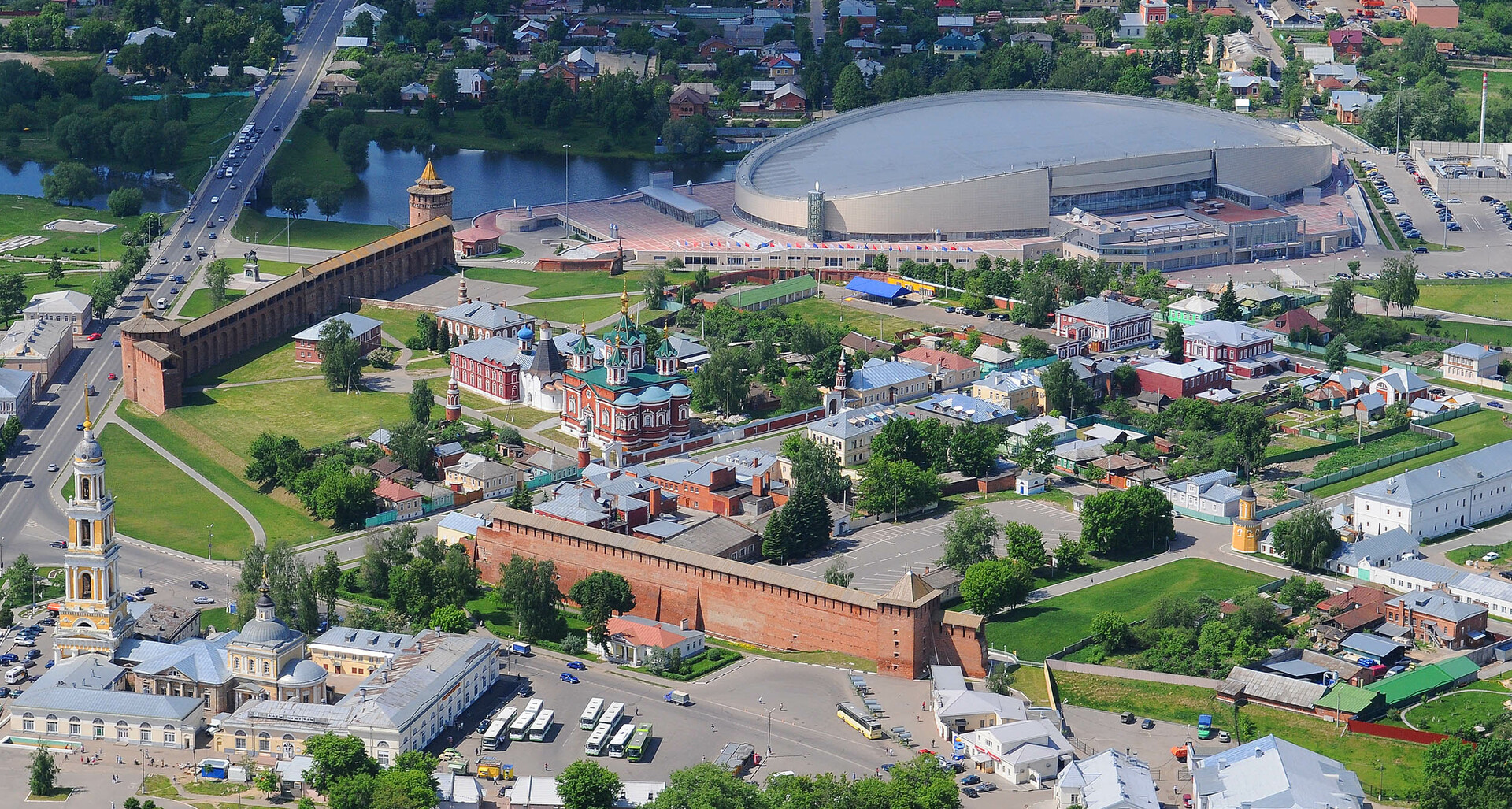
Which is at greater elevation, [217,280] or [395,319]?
[217,280]

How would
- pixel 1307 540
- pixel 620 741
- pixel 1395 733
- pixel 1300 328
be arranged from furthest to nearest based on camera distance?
pixel 1300 328 < pixel 1307 540 < pixel 1395 733 < pixel 620 741

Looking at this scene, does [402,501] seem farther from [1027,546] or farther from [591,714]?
[1027,546]

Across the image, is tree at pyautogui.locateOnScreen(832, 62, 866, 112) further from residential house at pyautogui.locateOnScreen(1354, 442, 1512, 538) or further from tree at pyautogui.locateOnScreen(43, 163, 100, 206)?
residential house at pyautogui.locateOnScreen(1354, 442, 1512, 538)

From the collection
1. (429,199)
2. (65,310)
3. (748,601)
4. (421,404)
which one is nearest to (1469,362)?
(748,601)

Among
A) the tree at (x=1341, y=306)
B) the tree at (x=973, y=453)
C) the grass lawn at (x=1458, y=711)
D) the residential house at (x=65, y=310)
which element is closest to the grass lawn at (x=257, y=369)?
the residential house at (x=65, y=310)

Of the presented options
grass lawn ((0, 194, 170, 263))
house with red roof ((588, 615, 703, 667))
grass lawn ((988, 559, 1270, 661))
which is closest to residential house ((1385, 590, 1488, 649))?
grass lawn ((988, 559, 1270, 661))
